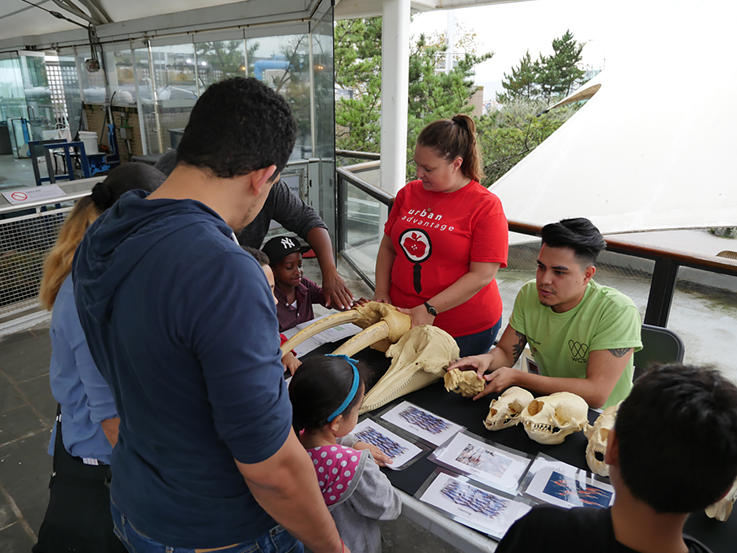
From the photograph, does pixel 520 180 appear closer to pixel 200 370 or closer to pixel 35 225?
pixel 35 225

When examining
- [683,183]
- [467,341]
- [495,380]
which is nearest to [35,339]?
[467,341]

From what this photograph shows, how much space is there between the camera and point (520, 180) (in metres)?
10.0

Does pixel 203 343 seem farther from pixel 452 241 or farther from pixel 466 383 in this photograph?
pixel 452 241

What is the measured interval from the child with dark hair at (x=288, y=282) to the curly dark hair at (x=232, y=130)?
5.67ft

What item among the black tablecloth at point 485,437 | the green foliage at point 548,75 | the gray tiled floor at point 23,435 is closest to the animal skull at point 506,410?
the black tablecloth at point 485,437

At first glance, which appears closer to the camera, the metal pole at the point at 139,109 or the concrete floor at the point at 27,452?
the concrete floor at the point at 27,452

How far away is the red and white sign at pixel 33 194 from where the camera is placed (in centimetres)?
398

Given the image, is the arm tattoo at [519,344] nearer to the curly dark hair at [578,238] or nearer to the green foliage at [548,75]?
the curly dark hair at [578,238]

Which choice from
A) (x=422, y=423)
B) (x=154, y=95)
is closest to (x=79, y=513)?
(x=422, y=423)

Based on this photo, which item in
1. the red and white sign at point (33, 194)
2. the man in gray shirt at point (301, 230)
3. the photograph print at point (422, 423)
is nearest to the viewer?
the photograph print at point (422, 423)

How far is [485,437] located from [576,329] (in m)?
0.61

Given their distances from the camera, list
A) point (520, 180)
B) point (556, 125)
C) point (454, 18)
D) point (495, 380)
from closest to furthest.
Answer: point (495, 380) → point (520, 180) → point (556, 125) → point (454, 18)

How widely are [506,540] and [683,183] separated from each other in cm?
1004

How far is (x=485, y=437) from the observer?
5.43ft
